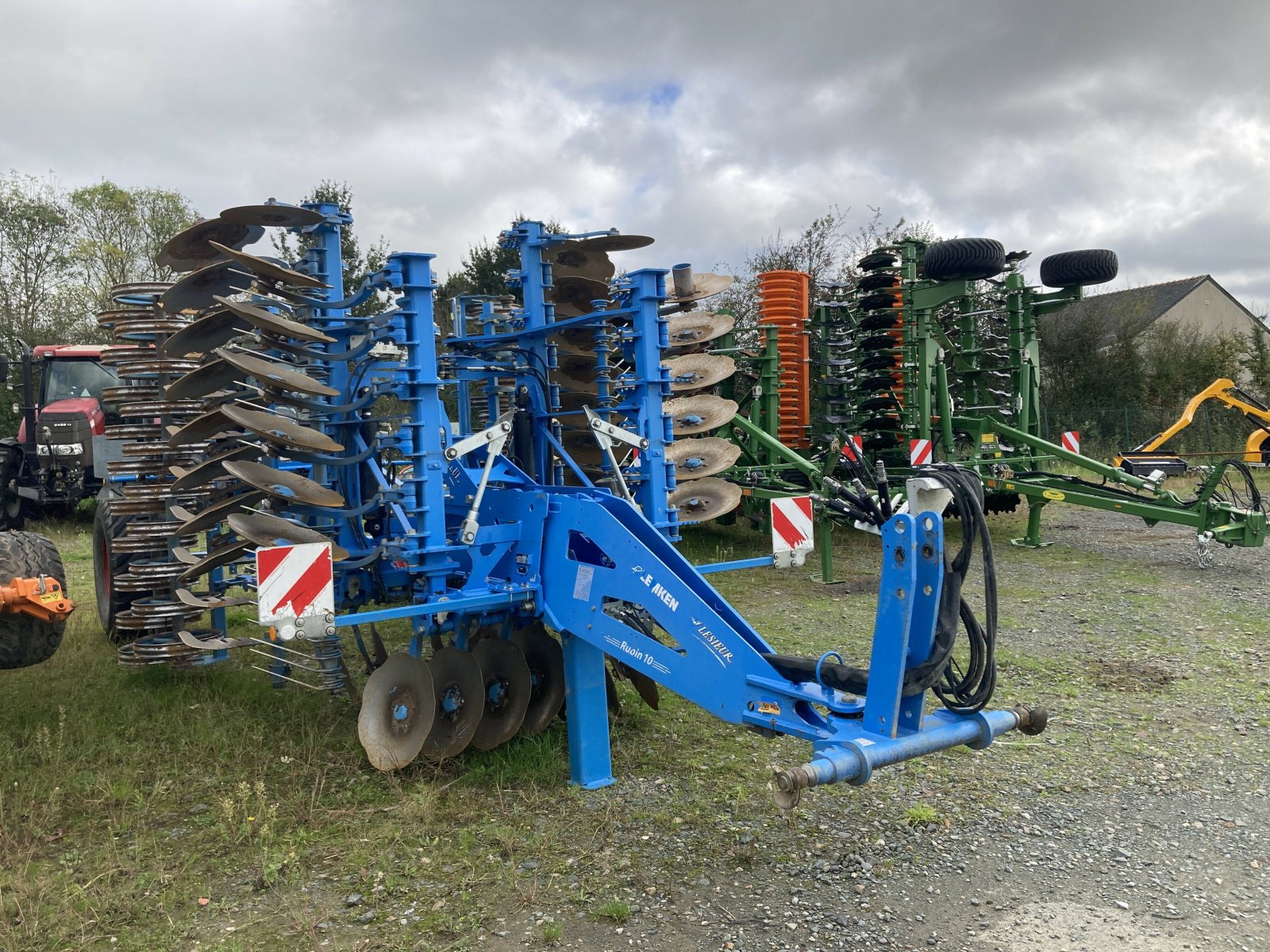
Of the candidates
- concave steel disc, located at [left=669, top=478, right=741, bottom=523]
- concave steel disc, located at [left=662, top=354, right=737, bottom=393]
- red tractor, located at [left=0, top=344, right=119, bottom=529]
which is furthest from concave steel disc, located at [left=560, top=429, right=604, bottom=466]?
red tractor, located at [left=0, top=344, right=119, bottom=529]

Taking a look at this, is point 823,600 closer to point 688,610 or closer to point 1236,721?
point 1236,721

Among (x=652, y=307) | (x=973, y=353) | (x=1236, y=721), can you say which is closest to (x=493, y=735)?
(x=652, y=307)

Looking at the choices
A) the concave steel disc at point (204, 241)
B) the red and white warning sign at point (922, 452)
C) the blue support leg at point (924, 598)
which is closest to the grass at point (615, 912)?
the blue support leg at point (924, 598)

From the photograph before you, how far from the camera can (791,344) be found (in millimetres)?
11102

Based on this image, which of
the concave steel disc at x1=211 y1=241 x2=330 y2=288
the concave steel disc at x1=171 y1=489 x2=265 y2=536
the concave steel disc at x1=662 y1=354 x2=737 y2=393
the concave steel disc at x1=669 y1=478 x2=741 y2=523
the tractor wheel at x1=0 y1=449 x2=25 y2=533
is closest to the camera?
the concave steel disc at x1=211 y1=241 x2=330 y2=288

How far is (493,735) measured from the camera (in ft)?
15.1

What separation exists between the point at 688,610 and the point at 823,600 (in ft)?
16.7

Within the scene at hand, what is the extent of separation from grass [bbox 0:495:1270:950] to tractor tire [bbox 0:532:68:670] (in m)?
0.50

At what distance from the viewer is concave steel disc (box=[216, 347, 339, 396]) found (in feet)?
13.5

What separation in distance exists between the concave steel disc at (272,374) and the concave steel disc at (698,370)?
14.7ft

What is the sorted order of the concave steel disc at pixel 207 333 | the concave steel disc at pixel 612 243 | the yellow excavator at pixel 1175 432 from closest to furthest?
the concave steel disc at pixel 207 333, the concave steel disc at pixel 612 243, the yellow excavator at pixel 1175 432

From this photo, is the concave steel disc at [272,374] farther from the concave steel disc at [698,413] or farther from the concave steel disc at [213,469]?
the concave steel disc at [698,413]

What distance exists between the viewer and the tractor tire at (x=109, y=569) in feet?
21.3

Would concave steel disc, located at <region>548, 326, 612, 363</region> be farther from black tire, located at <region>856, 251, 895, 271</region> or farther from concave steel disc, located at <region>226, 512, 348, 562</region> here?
black tire, located at <region>856, 251, 895, 271</region>
